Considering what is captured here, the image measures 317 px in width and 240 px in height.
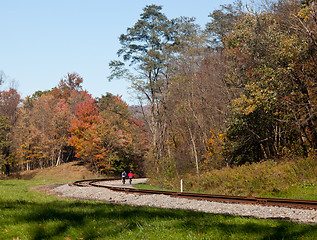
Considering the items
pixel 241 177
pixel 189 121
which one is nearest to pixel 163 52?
pixel 189 121

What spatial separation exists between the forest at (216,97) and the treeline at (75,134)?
0.91ft

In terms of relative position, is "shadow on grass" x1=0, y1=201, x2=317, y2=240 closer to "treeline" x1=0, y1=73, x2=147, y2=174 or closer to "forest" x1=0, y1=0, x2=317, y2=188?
"forest" x1=0, y1=0, x2=317, y2=188

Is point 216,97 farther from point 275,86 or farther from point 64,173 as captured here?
point 64,173

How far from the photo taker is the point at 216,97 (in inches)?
1276

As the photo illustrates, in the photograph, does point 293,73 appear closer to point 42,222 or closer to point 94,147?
point 42,222

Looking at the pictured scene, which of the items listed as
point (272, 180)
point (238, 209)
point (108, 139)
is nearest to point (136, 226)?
point (238, 209)

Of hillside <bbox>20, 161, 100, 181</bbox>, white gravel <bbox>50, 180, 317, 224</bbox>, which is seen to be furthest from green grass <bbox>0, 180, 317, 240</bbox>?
hillside <bbox>20, 161, 100, 181</bbox>

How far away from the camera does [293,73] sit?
21000 mm

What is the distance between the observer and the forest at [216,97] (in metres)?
20.9

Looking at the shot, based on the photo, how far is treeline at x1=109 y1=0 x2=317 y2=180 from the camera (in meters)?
20.8

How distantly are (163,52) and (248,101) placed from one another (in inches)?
948

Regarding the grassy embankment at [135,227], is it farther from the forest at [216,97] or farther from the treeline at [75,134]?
the treeline at [75,134]

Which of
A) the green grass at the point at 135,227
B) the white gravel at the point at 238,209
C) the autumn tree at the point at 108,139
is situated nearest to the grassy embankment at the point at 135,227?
the green grass at the point at 135,227

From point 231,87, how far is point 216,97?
174 inches
